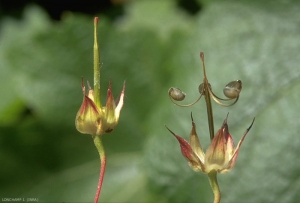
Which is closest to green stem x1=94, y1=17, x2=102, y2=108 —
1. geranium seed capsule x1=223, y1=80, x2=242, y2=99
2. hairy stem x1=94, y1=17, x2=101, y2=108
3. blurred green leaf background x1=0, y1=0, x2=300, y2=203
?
hairy stem x1=94, y1=17, x2=101, y2=108

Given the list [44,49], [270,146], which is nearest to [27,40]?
[44,49]

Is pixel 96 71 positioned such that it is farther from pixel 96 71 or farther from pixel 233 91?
pixel 233 91

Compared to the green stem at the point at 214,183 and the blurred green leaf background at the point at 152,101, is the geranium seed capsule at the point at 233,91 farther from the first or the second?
the blurred green leaf background at the point at 152,101

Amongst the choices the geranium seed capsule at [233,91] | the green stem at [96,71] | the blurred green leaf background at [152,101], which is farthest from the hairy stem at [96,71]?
the blurred green leaf background at [152,101]

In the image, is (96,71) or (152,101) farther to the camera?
(152,101)

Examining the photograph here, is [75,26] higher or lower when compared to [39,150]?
higher

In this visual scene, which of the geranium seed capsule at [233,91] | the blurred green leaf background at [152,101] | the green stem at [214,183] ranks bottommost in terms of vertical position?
the green stem at [214,183]

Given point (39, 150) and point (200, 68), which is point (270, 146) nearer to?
point (200, 68)

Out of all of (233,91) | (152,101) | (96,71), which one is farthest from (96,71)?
(152,101)
